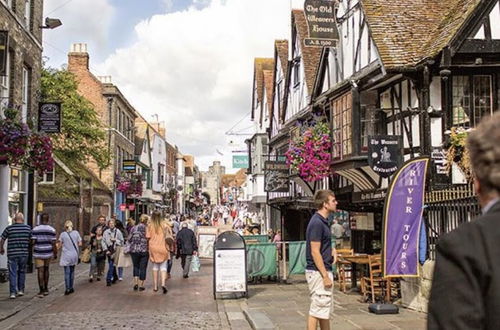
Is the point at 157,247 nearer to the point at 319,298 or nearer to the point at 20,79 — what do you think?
the point at 20,79

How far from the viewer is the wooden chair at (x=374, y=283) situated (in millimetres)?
11758

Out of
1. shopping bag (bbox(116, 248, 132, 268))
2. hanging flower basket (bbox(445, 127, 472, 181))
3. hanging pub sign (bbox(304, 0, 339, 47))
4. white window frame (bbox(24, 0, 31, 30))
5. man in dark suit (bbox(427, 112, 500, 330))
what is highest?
white window frame (bbox(24, 0, 31, 30))

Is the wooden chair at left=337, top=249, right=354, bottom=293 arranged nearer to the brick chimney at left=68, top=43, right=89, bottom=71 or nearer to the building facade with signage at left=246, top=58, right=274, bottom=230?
the building facade with signage at left=246, top=58, right=274, bottom=230

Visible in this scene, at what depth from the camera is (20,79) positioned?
16.9 m

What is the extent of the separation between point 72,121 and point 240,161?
12.5 m

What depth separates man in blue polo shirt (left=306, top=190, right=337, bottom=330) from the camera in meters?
6.93

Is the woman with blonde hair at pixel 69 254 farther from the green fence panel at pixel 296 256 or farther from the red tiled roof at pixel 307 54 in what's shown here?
the red tiled roof at pixel 307 54

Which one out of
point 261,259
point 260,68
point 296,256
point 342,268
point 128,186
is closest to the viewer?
point 342,268

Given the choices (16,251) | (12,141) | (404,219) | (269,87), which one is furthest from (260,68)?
(404,219)

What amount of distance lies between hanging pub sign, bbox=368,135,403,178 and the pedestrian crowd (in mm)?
4966

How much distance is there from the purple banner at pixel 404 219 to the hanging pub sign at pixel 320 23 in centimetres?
696

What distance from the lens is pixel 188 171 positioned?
332 feet

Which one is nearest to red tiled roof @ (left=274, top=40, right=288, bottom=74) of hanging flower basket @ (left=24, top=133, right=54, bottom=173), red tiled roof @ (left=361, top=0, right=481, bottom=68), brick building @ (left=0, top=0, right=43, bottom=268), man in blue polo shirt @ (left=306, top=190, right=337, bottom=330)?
brick building @ (left=0, top=0, right=43, bottom=268)

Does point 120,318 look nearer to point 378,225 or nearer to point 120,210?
point 378,225
